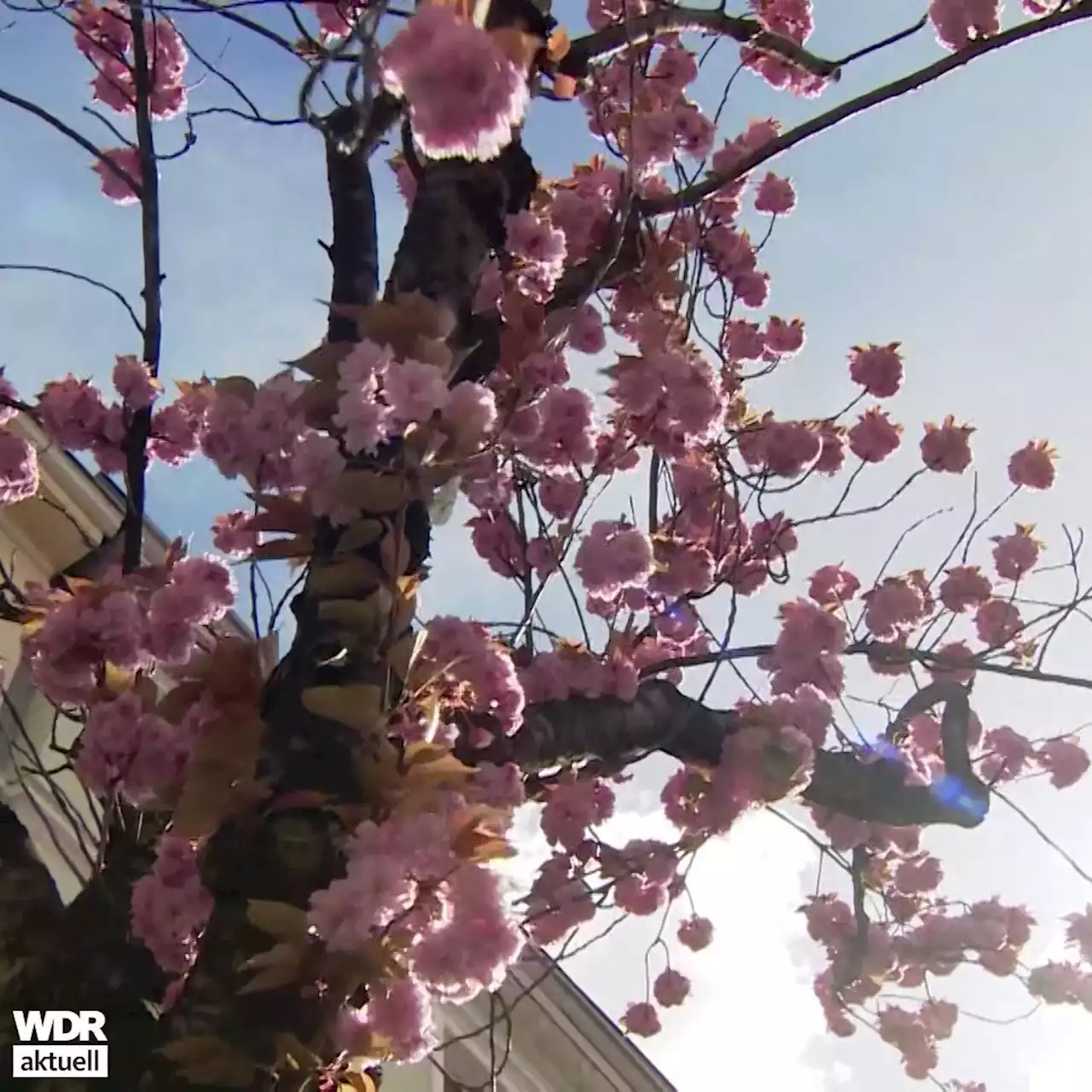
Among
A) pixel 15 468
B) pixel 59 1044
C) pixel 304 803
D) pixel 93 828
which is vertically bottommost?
pixel 59 1044

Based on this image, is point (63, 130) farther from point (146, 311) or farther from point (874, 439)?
point (874, 439)

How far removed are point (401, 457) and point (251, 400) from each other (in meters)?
0.40

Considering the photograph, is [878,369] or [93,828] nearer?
[93,828]

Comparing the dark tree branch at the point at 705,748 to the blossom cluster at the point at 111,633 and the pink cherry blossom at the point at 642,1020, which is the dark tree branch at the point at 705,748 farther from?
the pink cherry blossom at the point at 642,1020

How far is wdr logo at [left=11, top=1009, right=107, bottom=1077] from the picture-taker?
59.0 inches

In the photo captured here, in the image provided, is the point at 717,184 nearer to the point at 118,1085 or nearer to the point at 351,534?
the point at 351,534

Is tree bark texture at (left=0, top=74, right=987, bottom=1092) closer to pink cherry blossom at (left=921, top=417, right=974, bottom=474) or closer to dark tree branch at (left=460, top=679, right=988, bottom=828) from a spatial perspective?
dark tree branch at (left=460, top=679, right=988, bottom=828)

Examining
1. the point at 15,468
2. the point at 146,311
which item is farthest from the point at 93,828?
the point at 146,311

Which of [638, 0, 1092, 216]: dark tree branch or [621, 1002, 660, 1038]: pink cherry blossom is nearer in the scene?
[638, 0, 1092, 216]: dark tree branch

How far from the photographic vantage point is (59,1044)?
5.14 feet

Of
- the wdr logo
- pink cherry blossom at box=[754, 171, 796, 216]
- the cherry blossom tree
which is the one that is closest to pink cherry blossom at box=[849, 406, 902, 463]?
the cherry blossom tree

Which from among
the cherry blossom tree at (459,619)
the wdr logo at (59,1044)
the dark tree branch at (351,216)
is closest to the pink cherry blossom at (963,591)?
the cherry blossom tree at (459,619)

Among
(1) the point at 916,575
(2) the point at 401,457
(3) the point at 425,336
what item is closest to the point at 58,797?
(2) the point at 401,457

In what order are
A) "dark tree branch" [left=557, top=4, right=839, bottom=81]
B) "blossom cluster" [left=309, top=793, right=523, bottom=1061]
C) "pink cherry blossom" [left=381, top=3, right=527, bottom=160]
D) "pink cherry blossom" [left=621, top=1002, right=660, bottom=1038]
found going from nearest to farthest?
"blossom cluster" [left=309, top=793, right=523, bottom=1061] → "pink cherry blossom" [left=381, top=3, right=527, bottom=160] → "dark tree branch" [left=557, top=4, right=839, bottom=81] → "pink cherry blossom" [left=621, top=1002, right=660, bottom=1038]
